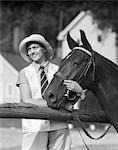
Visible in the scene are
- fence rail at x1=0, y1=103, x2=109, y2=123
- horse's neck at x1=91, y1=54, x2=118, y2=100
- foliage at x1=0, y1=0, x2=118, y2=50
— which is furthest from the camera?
foliage at x1=0, y1=0, x2=118, y2=50

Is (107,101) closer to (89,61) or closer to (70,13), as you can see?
(89,61)

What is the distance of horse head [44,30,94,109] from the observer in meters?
3.81

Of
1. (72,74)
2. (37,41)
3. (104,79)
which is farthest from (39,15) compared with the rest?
(72,74)

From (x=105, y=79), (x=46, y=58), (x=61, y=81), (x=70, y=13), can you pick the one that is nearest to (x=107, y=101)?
(x=105, y=79)

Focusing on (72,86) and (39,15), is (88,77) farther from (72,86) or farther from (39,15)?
(39,15)

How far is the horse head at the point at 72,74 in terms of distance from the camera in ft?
12.5

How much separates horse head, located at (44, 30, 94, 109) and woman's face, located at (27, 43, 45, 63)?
40cm

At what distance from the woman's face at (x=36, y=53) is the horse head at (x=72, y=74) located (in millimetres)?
397

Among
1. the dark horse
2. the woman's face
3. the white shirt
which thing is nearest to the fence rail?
the white shirt

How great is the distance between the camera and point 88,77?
393 centimetres

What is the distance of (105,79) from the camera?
401 cm

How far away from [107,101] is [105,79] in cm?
20

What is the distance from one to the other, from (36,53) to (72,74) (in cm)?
54

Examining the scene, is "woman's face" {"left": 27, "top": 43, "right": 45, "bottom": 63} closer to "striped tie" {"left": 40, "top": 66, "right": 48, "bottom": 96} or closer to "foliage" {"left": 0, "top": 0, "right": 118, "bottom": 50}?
"striped tie" {"left": 40, "top": 66, "right": 48, "bottom": 96}
